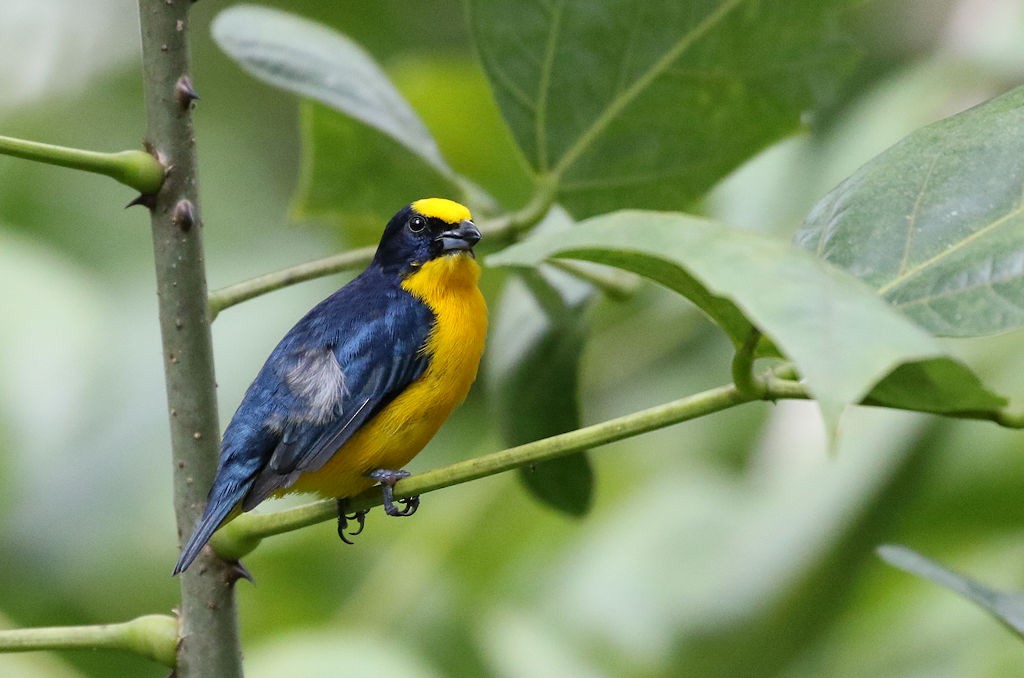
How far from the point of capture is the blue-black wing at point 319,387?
7.88 feet

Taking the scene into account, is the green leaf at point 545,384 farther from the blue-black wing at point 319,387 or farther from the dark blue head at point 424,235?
the dark blue head at point 424,235

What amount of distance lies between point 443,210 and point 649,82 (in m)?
0.72

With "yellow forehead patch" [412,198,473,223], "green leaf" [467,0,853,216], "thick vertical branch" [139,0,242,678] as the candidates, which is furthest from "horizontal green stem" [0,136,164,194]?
"yellow forehead patch" [412,198,473,223]

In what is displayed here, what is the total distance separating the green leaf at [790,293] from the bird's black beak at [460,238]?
1.58 metres

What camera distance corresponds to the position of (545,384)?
90.6 inches

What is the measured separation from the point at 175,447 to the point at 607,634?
5.10 feet

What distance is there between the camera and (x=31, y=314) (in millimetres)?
2781

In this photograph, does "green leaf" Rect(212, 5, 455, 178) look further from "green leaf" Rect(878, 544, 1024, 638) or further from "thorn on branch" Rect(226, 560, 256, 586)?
"green leaf" Rect(878, 544, 1024, 638)

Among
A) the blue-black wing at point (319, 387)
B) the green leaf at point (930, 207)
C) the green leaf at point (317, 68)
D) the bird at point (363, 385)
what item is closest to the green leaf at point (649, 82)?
the green leaf at point (317, 68)

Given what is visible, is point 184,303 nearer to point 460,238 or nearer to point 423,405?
point 423,405

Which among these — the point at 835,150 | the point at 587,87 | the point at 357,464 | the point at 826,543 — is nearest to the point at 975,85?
the point at 835,150

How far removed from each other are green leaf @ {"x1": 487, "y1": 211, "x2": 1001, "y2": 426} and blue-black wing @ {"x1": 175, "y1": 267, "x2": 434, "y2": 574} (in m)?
1.25

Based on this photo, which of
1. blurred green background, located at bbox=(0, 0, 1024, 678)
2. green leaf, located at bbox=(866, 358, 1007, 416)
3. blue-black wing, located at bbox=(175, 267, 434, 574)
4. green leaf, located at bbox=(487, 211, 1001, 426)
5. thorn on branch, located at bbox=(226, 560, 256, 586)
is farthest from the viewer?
blurred green background, located at bbox=(0, 0, 1024, 678)

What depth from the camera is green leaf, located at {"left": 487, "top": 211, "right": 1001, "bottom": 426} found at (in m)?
0.98
